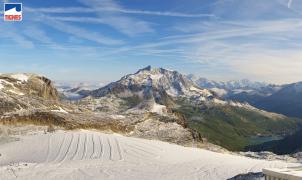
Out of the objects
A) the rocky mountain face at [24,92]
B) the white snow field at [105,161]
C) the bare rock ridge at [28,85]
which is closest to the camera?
the white snow field at [105,161]

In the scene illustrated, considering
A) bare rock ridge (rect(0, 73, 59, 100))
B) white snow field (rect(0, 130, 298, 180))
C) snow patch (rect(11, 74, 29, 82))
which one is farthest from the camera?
snow patch (rect(11, 74, 29, 82))

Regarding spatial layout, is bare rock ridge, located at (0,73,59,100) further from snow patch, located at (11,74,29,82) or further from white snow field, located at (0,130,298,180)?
white snow field, located at (0,130,298,180)

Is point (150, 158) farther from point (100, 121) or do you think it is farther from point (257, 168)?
point (100, 121)

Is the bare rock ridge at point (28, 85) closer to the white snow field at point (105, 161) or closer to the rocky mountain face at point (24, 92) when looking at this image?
the rocky mountain face at point (24, 92)

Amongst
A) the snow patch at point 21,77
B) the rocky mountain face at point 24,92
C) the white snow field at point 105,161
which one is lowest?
the white snow field at point 105,161

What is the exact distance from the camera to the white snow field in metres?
33.0

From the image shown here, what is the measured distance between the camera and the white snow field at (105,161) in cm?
3303

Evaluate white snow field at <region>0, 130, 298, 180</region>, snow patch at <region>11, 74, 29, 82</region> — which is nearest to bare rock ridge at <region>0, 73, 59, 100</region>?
snow patch at <region>11, 74, 29, 82</region>

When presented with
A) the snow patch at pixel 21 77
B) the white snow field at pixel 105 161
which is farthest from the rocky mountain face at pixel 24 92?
the white snow field at pixel 105 161

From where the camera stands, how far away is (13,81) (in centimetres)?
10262

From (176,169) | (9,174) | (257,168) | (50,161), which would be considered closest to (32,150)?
(50,161)

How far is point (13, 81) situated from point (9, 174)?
74.1m

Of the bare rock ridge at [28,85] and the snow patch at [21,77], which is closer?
the bare rock ridge at [28,85]

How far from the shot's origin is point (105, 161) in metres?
38.1
